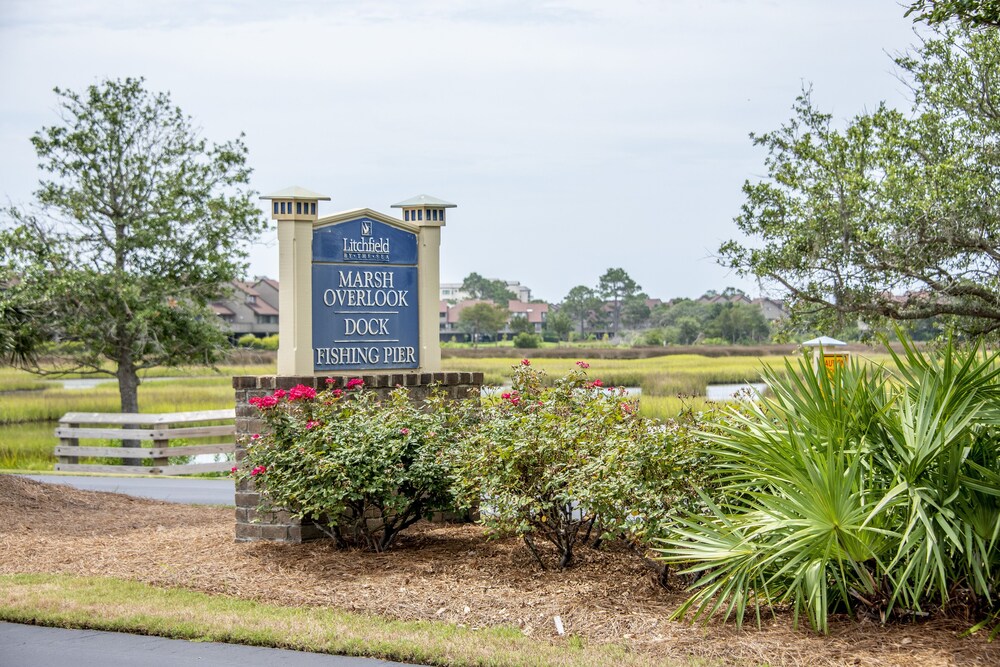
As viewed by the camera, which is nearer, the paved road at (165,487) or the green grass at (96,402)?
the paved road at (165,487)

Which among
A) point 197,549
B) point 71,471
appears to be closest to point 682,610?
point 197,549

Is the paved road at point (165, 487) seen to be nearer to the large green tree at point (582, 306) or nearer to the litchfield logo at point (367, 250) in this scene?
the litchfield logo at point (367, 250)

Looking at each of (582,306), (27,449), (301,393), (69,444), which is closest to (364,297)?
(301,393)

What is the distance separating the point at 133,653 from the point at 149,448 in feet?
50.8

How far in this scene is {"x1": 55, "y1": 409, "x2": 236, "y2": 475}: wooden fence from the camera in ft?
68.8

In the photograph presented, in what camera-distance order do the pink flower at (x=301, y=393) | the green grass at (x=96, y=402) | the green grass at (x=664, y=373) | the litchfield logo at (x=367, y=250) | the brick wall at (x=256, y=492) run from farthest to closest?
the green grass at (x=664, y=373) → the green grass at (x=96, y=402) → the litchfield logo at (x=367, y=250) → the brick wall at (x=256, y=492) → the pink flower at (x=301, y=393)

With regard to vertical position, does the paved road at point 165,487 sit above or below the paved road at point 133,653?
below

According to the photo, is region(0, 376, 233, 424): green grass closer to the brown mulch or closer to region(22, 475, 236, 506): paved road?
region(22, 475, 236, 506): paved road

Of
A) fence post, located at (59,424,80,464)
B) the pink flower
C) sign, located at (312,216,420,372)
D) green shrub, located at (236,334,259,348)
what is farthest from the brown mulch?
green shrub, located at (236,334,259,348)

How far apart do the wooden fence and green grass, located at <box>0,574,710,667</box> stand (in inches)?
481

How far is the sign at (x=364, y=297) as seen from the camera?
1088 centimetres

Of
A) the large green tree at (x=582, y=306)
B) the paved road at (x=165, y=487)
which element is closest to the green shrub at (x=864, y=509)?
the paved road at (x=165, y=487)

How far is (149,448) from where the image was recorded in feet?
71.3

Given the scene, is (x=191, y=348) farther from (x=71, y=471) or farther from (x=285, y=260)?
(x=285, y=260)
